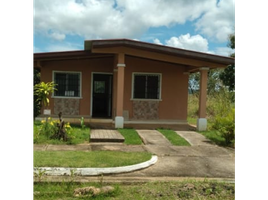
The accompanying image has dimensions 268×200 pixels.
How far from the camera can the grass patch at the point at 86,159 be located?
207 inches

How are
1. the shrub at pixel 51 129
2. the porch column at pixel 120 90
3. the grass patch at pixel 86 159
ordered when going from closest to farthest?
the grass patch at pixel 86 159, the shrub at pixel 51 129, the porch column at pixel 120 90

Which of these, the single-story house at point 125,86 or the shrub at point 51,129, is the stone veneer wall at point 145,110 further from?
the shrub at point 51,129

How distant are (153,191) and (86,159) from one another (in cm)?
211

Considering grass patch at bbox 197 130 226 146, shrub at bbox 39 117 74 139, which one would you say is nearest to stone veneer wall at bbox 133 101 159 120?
grass patch at bbox 197 130 226 146

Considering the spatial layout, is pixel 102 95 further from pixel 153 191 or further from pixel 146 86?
pixel 153 191

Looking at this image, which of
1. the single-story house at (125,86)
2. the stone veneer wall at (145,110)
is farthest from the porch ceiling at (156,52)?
the stone veneer wall at (145,110)

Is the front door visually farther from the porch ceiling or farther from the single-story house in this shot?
the porch ceiling

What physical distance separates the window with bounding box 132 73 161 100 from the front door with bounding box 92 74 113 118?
1.48 m

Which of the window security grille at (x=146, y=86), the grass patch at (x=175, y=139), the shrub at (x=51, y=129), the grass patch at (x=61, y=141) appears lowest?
the grass patch at (x=175, y=139)

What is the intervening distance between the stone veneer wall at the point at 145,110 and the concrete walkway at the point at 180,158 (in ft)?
9.57

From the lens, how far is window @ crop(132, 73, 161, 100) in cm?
1256
